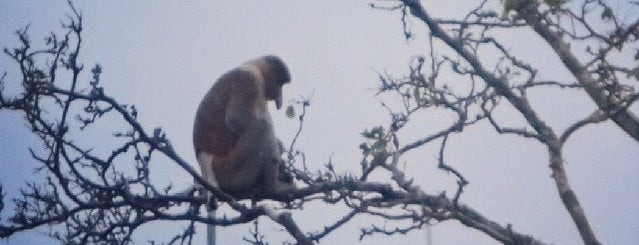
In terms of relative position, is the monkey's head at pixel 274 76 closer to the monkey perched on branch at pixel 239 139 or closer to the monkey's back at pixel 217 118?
the monkey perched on branch at pixel 239 139

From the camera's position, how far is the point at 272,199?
15.9 ft

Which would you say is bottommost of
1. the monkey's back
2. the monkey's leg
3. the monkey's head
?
the monkey's leg

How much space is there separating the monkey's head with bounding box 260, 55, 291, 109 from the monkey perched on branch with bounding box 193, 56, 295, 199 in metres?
0.08

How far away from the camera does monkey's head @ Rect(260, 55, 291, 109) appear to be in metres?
5.48

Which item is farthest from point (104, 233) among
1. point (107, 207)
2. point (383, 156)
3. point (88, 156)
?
point (383, 156)

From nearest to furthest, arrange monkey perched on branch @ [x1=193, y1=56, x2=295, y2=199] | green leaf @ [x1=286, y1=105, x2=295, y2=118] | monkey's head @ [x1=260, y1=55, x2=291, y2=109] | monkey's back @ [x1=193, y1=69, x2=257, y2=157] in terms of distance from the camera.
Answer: green leaf @ [x1=286, y1=105, x2=295, y2=118] → monkey perched on branch @ [x1=193, y1=56, x2=295, y2=199] → monkey's back @ [x1=193, y1=69, x2=257, y2=157] → monkey's head @ [x1=260, y1=55, x2=291, y2=109]

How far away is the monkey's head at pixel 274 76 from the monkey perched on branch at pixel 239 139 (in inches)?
3.0

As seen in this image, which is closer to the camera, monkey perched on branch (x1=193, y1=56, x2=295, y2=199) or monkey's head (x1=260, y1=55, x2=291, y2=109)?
monkey perched on branch (x1=193, y1=56, x2=295, y2=199)

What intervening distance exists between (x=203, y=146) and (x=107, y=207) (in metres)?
1.35

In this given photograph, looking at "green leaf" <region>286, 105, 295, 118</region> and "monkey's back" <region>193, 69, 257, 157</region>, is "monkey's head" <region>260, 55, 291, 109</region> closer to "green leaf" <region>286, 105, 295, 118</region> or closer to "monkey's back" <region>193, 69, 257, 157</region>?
"monkey's back" <region>193, 69, 257, 157</region>

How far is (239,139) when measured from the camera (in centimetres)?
514

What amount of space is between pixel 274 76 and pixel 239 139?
2.02ft

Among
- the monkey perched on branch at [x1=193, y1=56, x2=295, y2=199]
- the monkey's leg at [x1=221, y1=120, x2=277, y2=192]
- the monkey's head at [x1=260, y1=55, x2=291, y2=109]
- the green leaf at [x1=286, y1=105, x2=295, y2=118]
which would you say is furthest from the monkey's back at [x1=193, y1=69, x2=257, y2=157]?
the green leaf at [x1=286, y1=105, x2=295, y2=118]

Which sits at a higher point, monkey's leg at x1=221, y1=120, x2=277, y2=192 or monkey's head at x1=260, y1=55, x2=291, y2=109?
monkey's head at x1=260, y1=55, x2=291, y2=109
